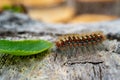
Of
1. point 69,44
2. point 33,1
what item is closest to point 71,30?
→ point 69,44

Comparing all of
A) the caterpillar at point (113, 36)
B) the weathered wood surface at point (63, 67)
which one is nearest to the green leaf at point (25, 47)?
the weathered wood surface at point (63, 67)

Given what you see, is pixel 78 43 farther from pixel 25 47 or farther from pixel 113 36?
pixel 113 36

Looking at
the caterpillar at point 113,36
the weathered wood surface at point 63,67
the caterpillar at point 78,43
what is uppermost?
the caterpillar at point 78,43

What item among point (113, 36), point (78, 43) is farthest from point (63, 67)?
point (113, 36)

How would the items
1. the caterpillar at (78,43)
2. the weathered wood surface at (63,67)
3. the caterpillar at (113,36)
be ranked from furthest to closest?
the caterpillar at (113,36) → the caterpillar at (78,43) → the weathered wood surface at (63,67)

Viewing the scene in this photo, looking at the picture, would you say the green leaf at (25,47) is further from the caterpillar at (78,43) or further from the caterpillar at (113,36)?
the caterpillar at (113,36)

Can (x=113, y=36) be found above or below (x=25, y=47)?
below

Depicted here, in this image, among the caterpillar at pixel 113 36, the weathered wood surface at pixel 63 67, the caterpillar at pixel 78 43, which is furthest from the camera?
the caterpillar at pixel 113 36

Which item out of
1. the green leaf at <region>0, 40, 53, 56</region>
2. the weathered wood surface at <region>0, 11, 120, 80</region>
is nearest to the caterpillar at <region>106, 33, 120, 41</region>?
the weathered wood surface at <region>0, 11, 120, 80</region>

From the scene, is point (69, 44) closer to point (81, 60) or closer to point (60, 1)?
point (81, 60)
